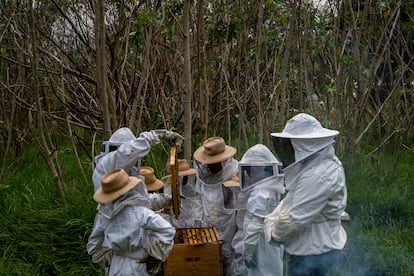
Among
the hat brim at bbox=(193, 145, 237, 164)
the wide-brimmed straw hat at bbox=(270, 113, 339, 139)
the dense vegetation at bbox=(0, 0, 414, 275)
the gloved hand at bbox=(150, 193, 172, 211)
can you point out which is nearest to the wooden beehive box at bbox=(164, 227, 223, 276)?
the gloved hand at bbox=(150, 193, 172, 211)

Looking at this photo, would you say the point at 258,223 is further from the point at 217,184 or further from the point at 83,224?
the point at 83,224

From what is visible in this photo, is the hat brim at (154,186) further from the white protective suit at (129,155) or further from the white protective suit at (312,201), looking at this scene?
the white protective suit at (312,201)

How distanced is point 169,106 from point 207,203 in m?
3.81

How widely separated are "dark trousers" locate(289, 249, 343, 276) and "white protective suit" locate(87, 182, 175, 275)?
0.78m

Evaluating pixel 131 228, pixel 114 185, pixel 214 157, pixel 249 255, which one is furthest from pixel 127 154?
pixel 249 255

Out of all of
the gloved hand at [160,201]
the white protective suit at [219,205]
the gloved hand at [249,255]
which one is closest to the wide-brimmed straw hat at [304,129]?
the gloved hand at [249,255]

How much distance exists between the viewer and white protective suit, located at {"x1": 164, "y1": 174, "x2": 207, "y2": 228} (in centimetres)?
509

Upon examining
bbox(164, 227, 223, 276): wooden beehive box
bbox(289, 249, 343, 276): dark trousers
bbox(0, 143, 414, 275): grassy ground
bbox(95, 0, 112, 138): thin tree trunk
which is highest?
bbox(95, 0, 112, 138): thin tree trunk

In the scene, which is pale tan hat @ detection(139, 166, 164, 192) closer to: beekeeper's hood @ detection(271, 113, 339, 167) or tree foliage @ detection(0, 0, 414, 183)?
tree foliage @ detection(0, 0, 414, 183)

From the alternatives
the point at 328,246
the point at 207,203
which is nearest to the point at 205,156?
the point at 207,203

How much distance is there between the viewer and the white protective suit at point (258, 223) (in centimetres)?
418

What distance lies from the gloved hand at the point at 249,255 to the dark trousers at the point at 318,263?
452mm

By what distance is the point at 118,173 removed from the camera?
3988 mm

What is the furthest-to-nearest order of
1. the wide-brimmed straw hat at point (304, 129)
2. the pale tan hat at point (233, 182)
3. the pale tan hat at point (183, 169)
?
the pale tan hat at point (183, 169), the pale tan hat at point (233, 182), the wide-brimmed straw hat at point (304, 129)
